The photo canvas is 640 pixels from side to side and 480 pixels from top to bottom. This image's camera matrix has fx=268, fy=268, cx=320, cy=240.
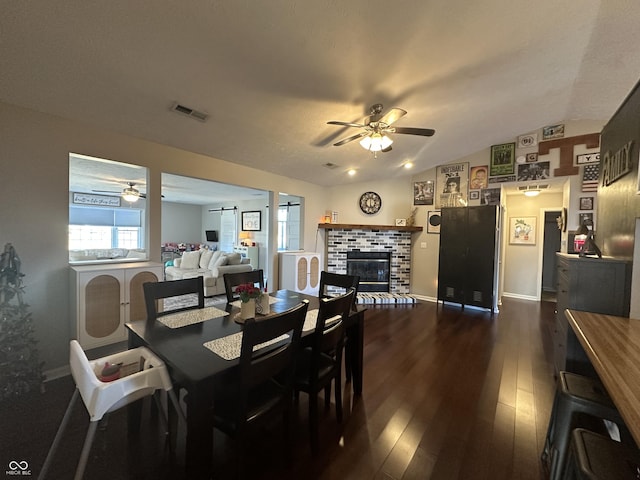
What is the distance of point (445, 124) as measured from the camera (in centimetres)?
361

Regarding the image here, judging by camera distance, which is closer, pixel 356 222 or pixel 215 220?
pixel 356 222

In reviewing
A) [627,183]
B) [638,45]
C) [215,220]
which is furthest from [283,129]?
[215,220]

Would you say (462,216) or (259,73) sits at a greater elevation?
(259,73)

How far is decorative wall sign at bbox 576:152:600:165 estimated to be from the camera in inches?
160

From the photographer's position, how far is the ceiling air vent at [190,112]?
2.55 meters

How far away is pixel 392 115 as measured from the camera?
238 centimetres

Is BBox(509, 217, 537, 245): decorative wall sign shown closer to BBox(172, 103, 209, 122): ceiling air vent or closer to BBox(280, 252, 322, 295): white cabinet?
BBox(280, 252, 322, 295): white cabinet

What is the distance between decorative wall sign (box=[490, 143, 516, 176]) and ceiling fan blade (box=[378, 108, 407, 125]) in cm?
346

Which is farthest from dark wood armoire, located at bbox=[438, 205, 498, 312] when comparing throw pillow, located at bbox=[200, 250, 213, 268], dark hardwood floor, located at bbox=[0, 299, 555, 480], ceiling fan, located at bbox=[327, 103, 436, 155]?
throw pillow, located at bbox=[200, 250, 213, 268]

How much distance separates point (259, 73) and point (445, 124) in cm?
259

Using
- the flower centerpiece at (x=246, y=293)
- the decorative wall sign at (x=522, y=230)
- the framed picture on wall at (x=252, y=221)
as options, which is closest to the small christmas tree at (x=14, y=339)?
the flower centerpiece at (x=246, y=293)

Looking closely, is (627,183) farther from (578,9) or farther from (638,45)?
(638,45)

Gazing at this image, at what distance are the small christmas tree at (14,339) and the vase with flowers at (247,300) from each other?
73.8 inches

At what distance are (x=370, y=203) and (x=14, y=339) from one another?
18.2ft
